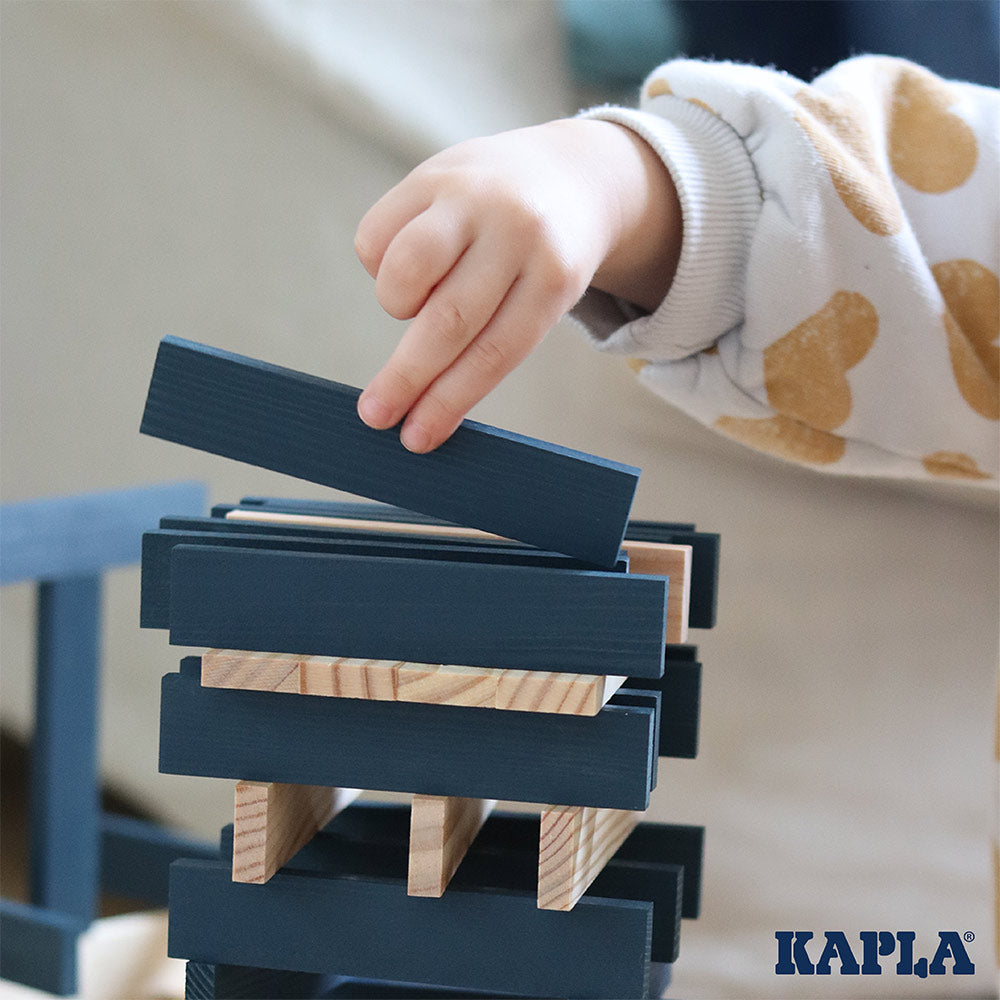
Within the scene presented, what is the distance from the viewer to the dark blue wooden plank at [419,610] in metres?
0.28

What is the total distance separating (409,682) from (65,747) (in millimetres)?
498

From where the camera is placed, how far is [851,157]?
0.41 meters

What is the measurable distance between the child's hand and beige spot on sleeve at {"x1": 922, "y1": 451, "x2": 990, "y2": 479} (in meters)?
0.23

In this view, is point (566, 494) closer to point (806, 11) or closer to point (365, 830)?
point (365, 830)

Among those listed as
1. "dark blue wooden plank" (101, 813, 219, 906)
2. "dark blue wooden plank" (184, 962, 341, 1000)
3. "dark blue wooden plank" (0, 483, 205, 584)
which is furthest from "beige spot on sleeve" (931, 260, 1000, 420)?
"dark blue wooden plank" (101, 813, 219, 906)

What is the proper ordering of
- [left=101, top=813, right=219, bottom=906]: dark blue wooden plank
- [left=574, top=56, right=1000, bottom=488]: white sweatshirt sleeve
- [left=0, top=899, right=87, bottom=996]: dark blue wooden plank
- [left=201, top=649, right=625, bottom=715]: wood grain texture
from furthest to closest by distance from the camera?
[left=101, top=813, right=219, bottom=906]: dark blue wooden plank
[left=0, top=899, right=87, bottom=996]: dark blue wooden plank
[left=574, top=56, right=1000, bottom=488]: white sweatshirt sleeve
[left=201, top=649, right=625, bottom=715]: wood grain texture

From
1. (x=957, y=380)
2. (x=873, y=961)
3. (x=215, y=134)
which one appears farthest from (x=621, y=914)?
(x=215, y=134)

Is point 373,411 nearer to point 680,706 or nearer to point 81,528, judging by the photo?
point 680,706

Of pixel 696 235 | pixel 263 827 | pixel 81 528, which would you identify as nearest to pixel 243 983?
pixel 263 827

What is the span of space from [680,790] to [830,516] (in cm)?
22

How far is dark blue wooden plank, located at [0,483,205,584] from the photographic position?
62 centimetres

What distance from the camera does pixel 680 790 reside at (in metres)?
0.74

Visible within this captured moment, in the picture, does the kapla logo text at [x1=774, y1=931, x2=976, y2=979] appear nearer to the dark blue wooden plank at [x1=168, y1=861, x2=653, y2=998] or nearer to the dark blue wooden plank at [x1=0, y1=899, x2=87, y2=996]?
the dark blue wooden plank at [x1=168, y1=861, x2=653, y2=998]

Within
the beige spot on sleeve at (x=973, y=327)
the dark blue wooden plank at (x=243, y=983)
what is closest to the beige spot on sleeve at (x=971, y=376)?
the beige spot on sleeve at (x=973, y=327)
